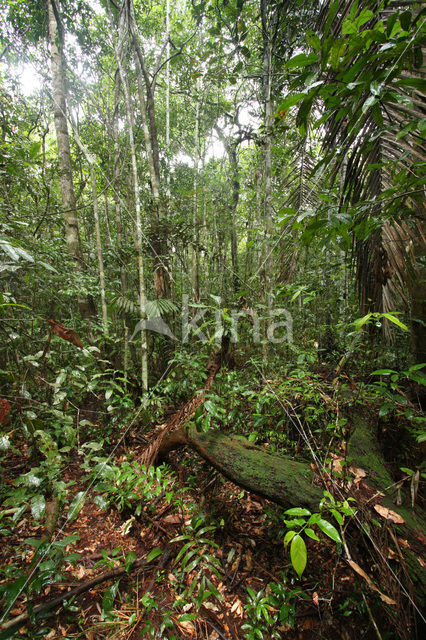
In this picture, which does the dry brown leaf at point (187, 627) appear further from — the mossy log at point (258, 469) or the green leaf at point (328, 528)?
the green leaf at point (328, 528)

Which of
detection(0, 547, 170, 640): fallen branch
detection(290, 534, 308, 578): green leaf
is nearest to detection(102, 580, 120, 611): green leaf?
detection(0, 547, 170, 640): fallen branch

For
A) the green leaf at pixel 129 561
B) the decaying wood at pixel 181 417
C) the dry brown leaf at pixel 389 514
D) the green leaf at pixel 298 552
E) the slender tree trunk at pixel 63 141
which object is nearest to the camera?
the green leaf at pixel 298 552

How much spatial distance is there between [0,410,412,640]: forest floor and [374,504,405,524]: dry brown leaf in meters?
0.27

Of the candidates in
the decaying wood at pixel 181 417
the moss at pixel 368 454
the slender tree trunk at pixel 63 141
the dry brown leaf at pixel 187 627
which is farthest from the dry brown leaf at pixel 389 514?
the slender tree trunk at pixel 63 141

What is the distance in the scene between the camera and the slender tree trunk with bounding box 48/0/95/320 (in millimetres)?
3873

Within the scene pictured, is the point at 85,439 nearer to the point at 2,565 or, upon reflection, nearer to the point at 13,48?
the point at 2,565

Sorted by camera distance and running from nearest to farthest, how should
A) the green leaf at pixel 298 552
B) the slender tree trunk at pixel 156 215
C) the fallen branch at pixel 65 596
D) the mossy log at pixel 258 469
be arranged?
the green leaf at pixel 298 552 < the fallen branch at pixel 65 596 < the mossy log at pixel 258 469 < the slender tree trunk at pixel 156 215

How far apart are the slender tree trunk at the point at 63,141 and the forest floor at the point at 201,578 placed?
289 centimetres

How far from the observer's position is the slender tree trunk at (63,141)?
3.87 m

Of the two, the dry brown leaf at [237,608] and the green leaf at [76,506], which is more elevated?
the green leaf at [76,506]

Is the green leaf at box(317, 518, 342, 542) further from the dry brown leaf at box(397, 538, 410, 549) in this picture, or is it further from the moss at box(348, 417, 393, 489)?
the moss at box(348, 417, 393, 489)

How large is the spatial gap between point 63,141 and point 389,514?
5.72m

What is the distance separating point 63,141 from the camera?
4.15 meters

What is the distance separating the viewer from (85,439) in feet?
10.4
